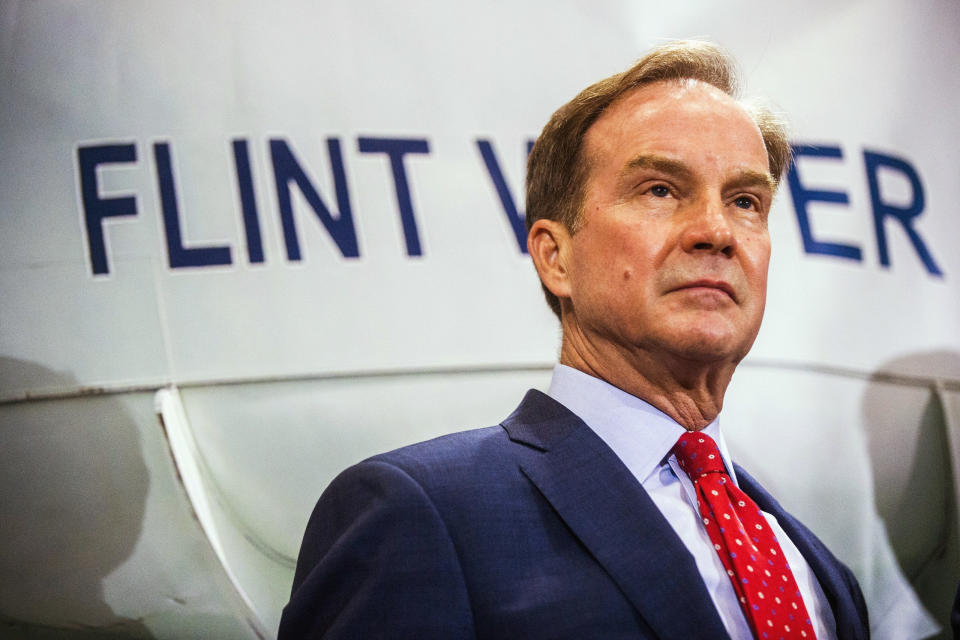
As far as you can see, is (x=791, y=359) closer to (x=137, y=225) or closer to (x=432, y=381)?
(x=432, y=381)

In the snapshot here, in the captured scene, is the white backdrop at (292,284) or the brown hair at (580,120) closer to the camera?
the brown hair at (580,120)

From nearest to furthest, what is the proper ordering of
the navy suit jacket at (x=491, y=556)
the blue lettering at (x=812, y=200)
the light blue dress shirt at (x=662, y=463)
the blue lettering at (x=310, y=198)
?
the navy suit jacket at (x=491, y=556)
the light blue dress shirt at (x=662, y=463)
the blue lettering at (x=310, y=198)
the blue lettering at (x=812, y=200)

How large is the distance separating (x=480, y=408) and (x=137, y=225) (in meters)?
0.66

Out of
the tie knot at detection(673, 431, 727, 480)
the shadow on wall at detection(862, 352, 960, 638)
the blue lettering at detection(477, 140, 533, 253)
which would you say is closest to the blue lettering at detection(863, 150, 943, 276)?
the shadow on wall at detection(862, 352, 960, 638)

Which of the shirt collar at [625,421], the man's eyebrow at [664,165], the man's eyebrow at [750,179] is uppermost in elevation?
the man's eyebrow at [664,165]

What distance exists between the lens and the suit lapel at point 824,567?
94 cm

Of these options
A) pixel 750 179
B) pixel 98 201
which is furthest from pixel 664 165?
pixel 98 201

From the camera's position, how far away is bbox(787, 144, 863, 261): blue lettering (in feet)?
5.41

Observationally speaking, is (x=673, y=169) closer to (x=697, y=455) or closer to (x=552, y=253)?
(x=552, y=253)

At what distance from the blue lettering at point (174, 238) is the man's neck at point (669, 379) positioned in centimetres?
75

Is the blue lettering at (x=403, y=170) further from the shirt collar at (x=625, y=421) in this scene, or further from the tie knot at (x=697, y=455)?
the tie knot at (x=697, y=455)

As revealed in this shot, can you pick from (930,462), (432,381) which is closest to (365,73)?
(432,381)

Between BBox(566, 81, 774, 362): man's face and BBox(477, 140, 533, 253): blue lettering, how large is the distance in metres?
0.47

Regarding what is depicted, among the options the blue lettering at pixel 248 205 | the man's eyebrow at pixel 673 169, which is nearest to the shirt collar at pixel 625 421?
the man's eyebrow at pixel 673 169
